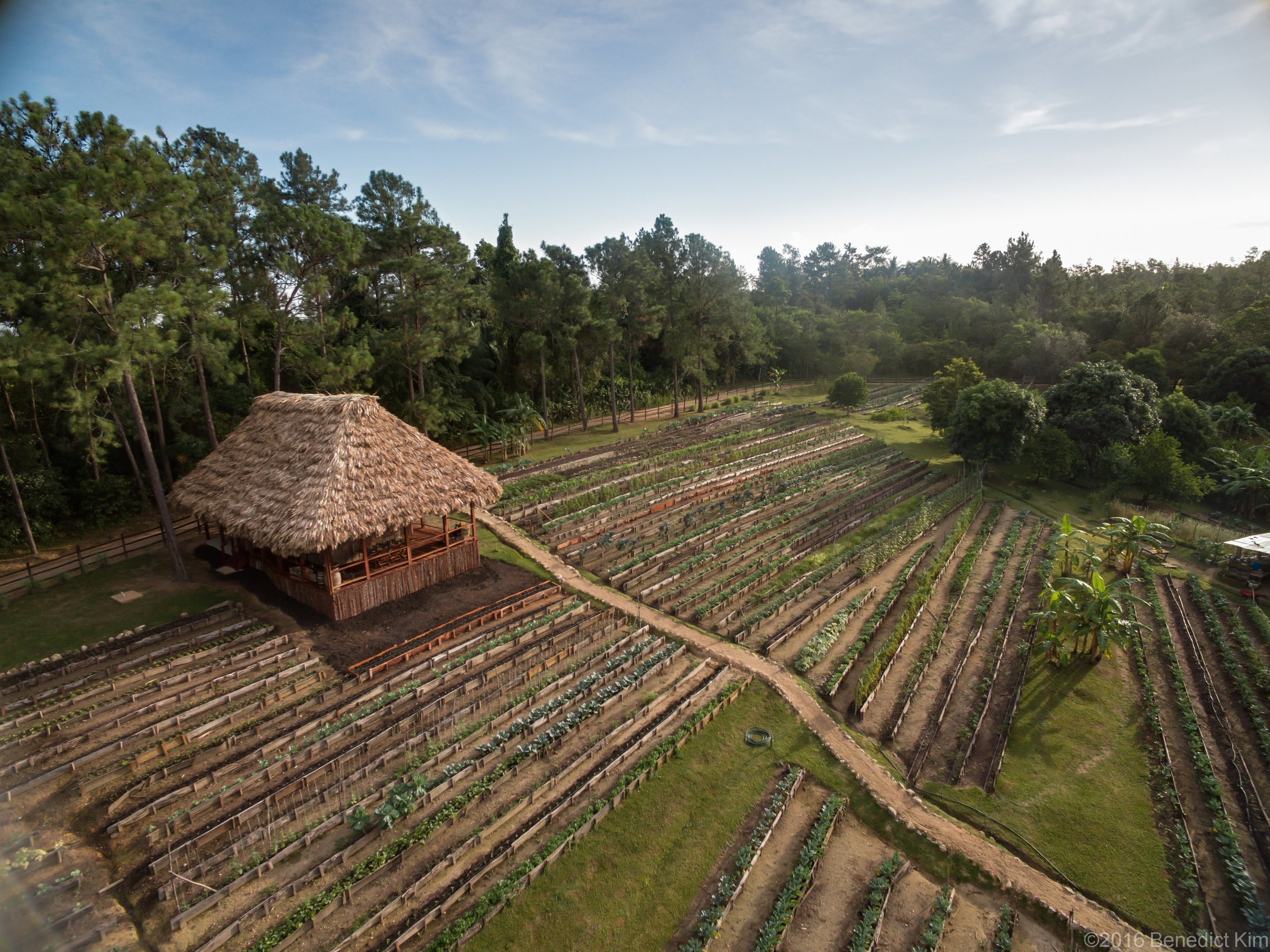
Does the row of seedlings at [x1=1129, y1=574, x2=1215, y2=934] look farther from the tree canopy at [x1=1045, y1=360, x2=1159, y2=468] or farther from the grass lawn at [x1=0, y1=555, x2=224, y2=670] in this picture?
the grass lawn at [x1=0, y1=555, x2=224, y2=670]

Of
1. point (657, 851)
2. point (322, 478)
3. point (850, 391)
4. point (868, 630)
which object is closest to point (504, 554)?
point (322, 478)

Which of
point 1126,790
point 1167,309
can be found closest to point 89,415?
point 1126,790

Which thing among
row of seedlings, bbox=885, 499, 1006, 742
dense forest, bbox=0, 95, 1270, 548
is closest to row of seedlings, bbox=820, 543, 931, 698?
row of seedlings, bbox=885, 499, 1006, 742

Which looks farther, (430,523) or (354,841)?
(430,523)

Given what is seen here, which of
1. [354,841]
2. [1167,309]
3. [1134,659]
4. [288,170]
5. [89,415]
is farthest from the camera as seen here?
[1167,309]

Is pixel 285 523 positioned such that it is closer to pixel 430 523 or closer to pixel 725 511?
pixel 430 523
